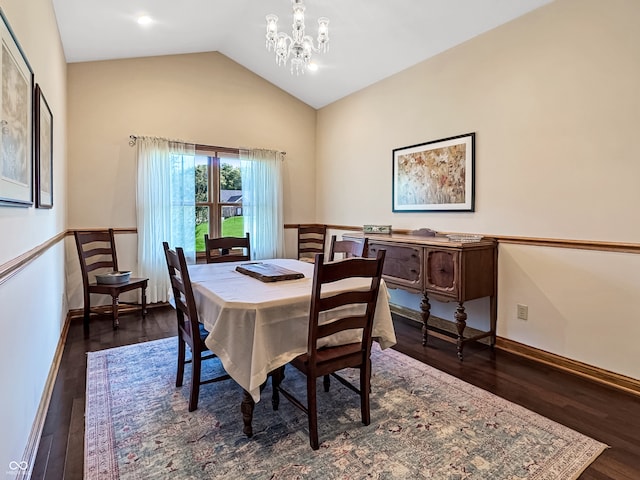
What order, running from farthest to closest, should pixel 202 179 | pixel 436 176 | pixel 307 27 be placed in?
pixel 202 179 → pixel 307 27 → pixel 436 176

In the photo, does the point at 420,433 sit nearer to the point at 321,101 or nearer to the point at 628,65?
the point at 628,65

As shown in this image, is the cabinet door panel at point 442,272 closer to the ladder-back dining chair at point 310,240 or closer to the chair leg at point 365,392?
the chair leg at point 365,392

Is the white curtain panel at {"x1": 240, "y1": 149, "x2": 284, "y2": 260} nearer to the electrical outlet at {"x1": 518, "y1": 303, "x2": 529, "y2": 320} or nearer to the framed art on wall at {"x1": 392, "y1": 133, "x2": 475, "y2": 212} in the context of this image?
the framed art on wall at {"x1": 392, "y1": 133, "x2": 475, "y2": 212}

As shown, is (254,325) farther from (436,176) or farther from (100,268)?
(100,268)

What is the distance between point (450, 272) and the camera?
3016mm

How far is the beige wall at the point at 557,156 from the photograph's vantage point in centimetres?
244

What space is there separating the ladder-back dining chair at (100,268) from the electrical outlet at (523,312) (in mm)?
3644

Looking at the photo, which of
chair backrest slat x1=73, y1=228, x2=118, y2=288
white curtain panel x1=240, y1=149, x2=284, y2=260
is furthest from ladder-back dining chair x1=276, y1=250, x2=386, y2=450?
white curtain panel x1=240, y1=149, x2=284, y2=260

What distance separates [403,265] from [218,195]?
2754mm

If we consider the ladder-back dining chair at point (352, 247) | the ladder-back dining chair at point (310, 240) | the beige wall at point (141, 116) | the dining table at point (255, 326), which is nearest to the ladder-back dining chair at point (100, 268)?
the beige wall at point (141, 116)

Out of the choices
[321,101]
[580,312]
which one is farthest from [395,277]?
[321,101]

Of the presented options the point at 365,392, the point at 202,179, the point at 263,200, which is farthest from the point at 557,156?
the point at 202,179

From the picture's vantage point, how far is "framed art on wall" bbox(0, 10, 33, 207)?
4.41 feet

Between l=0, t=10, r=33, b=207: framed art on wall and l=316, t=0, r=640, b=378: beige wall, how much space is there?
3204 mm
